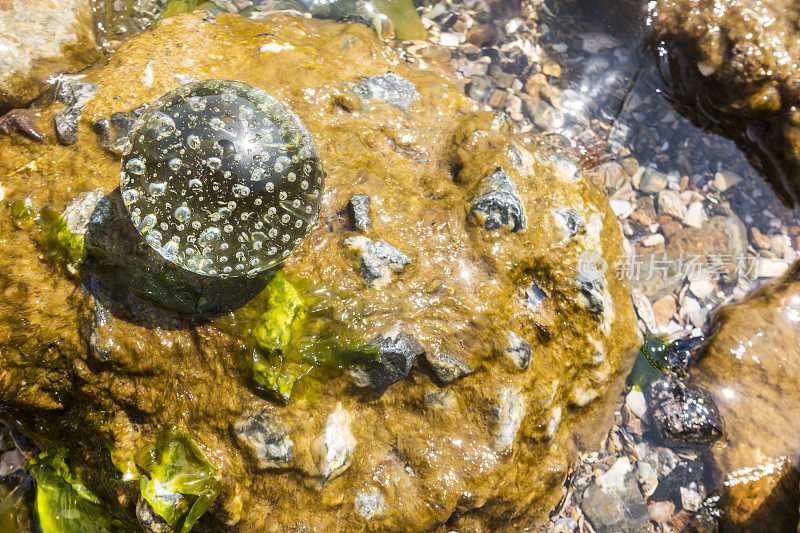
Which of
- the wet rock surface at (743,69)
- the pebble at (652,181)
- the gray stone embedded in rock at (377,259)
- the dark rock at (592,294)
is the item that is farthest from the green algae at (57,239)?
the wet rock surface at (743,69)

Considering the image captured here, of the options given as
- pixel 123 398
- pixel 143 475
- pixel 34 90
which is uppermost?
pixel 34 90

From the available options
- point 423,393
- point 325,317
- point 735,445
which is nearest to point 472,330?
point 423,393

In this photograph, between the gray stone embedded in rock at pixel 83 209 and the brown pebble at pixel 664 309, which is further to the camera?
the brown pebble at pixel 664 309

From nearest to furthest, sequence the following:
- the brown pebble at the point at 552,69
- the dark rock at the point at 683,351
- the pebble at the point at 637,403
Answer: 1. the pebble at the point at 637,403
2. the dark rock at the point at 683,351
3. the brown pebble at the point at 552,69

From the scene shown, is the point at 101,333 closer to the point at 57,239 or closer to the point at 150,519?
the point at 57,239

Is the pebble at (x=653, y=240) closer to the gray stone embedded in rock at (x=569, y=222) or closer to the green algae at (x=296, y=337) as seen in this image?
the gray stone embedded in rock at (x=569, y=222)

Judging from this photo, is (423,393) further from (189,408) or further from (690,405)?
(690,405)

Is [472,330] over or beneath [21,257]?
over

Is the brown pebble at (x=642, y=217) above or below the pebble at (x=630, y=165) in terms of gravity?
below
